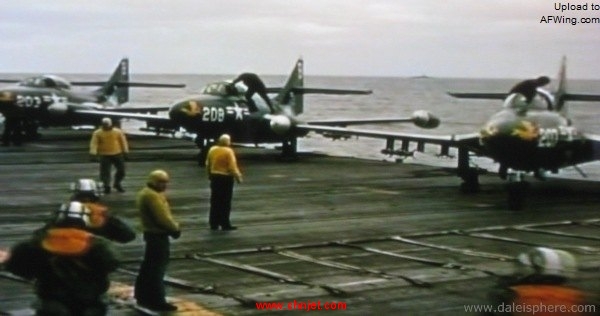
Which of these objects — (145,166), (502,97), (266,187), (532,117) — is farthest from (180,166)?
(532,117)

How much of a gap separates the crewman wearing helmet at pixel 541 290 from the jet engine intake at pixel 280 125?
28553mm

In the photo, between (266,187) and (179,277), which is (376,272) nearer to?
(179,277)

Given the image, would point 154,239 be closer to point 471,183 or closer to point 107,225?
point 107,225

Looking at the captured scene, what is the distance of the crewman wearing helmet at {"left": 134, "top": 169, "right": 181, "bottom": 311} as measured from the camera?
11.6m

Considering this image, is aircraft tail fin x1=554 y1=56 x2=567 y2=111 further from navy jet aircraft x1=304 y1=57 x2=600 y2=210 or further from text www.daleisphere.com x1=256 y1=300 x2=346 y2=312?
text www.daleisphere.com x1=256 y1=300 x2=346 y2=312

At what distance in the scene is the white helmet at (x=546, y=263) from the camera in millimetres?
6383

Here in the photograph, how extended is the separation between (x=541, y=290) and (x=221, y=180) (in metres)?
12.7

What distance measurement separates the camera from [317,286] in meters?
13.3

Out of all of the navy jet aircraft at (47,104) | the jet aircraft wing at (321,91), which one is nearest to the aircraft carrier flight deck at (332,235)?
the jet aircraft wing at (321,91)

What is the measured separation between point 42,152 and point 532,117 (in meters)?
21.7

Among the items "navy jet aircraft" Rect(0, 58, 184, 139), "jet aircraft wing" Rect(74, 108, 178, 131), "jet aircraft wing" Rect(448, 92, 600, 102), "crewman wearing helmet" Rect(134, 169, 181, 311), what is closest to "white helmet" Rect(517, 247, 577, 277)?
"crewman wearing helmet" Rect(134, 169, 181, 311)

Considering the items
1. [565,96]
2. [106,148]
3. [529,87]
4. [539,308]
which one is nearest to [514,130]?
[529,87]

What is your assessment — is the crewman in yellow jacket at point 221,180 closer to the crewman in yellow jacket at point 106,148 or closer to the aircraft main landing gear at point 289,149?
the crewman in yellow jacket at point 106,148

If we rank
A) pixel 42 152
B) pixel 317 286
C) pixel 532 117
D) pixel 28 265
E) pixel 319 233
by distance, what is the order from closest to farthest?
pixel 28 265 < pixel 317 286 < pixel 319 233 < pixel 532 117 < pixel 42 152
